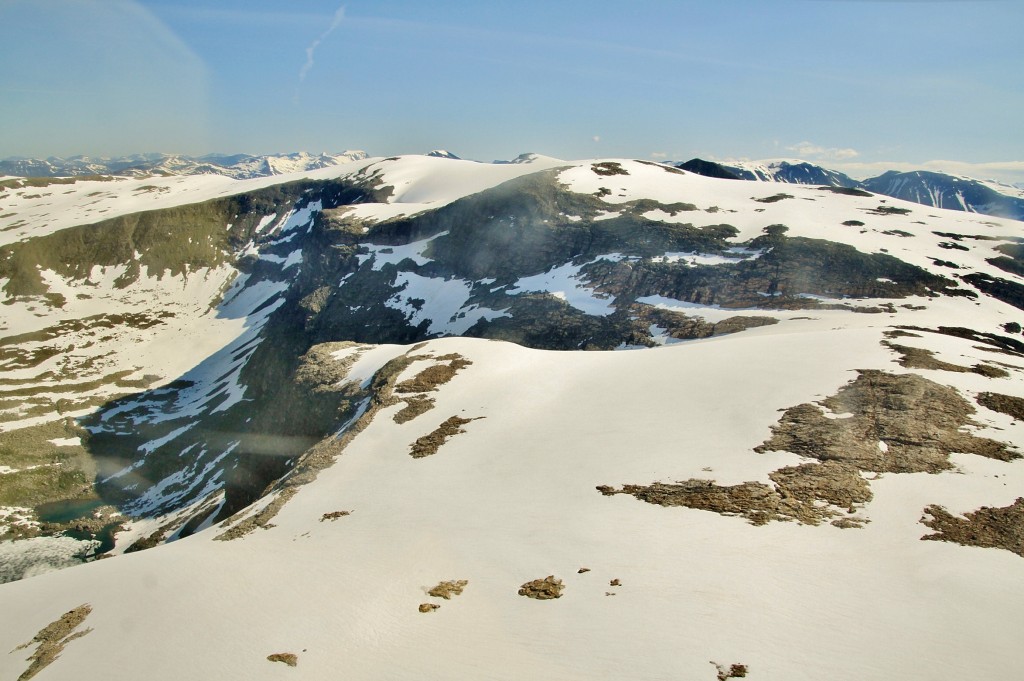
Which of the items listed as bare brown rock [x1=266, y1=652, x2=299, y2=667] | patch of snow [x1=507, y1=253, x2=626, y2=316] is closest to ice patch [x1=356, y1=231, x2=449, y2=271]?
patch of snow [x1=507, y1=253, x2=626, y2=316]

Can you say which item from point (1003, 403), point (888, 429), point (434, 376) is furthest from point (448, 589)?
point (1003, 403)

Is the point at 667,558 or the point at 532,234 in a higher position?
the point at 532,234

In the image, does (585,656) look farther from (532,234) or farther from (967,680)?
(532,234)

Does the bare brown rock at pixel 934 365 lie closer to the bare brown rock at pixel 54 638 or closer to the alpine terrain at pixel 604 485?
the alpine terrain at pixel 604 485

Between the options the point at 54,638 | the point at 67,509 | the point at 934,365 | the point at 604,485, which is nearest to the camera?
the point at 54,638

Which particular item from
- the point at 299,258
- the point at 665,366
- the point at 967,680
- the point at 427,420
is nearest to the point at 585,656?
the point at 967,680

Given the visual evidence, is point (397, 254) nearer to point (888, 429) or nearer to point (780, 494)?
point (888, 429)

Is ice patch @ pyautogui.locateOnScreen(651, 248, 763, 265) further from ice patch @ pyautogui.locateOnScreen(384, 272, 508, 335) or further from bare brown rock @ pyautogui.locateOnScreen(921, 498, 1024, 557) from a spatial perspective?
bare brown rock @ pyautogui.locateOnScreen(921, 498, 1024, 557)
